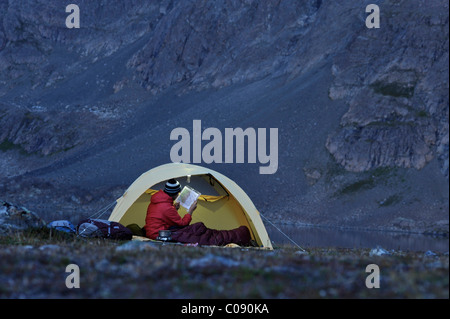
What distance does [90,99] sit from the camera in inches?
6068

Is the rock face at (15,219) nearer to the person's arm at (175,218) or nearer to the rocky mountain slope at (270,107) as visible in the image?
the person's arm at (175,218)

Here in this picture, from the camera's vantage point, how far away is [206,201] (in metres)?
23.8

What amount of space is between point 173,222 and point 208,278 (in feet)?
37.0

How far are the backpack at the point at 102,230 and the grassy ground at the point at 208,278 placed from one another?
28.0 feet

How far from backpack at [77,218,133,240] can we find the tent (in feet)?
10.8

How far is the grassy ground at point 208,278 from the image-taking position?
6965mm

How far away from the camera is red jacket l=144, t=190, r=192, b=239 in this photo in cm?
1855

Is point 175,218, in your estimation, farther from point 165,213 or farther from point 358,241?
point 358,241

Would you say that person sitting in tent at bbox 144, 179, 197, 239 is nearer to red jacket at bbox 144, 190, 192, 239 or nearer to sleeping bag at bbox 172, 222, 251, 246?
red jacket at bbox 144, 190, 192, 239

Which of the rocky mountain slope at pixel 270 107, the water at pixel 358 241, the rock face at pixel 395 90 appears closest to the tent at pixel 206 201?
the water at pixel 358 241

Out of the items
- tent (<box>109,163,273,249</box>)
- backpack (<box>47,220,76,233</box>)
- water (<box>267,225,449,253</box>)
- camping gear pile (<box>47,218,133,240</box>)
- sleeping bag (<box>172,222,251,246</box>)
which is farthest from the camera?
water (<box>267,225,449,253</box>)

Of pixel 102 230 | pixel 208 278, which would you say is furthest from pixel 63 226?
pixel 208 278

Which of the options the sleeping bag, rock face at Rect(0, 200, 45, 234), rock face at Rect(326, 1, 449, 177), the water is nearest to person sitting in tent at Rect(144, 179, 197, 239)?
the sleeping bag
